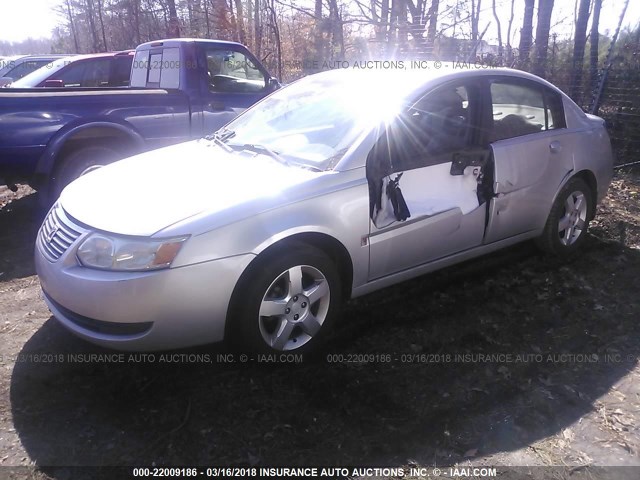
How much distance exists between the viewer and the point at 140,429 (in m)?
2.75

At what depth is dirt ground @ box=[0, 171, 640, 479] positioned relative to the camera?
263 cm

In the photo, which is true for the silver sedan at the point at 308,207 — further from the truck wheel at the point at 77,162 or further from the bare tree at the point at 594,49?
the bare tree at the point at 594,49

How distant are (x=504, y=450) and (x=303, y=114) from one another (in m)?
2.62

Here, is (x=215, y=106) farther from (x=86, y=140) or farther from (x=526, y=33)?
(x=526, y=33)

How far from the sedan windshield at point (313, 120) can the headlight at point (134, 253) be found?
3.50 ft

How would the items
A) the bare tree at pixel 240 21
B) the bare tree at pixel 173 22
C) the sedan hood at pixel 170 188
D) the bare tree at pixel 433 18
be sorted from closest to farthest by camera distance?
the sedan hood at pixel 170 188 < the bare tree at pixel 433 18 < the bare tree at pixel 240 21 < the bare tree at pixel 173 22

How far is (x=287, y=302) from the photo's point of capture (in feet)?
10.4

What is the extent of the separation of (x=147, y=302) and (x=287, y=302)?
79 cm

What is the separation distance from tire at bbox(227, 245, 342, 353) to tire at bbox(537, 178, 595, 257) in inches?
92.7

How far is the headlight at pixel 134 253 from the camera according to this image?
2.79 m

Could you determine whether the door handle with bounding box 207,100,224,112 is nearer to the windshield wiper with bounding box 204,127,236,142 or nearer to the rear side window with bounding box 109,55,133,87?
the windshield wiper with bounding box 204,127,236,142

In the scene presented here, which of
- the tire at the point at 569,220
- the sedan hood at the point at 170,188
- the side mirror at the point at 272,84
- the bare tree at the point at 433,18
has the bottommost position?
the tire at the point at 569,220

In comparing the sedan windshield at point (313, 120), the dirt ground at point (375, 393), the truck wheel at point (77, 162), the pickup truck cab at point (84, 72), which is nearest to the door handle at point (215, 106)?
the truck wheel at point (77, 162)

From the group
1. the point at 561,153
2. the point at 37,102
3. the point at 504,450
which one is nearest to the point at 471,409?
the point at 504,450
